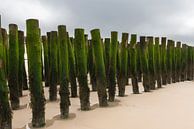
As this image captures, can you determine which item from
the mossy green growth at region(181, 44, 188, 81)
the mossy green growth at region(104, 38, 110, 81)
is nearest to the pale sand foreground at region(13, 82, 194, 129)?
the mossy green growth at region(104, 38, 110, 81)

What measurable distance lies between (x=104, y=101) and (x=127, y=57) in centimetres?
229

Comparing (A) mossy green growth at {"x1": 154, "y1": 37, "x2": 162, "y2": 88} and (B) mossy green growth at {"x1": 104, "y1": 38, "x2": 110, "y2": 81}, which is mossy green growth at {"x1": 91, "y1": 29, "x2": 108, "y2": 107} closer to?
(B) mossy green growth at {"x1": 104, "y1": 38, "x2": 110, "y2": 81}

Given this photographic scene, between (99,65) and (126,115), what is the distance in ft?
4.56

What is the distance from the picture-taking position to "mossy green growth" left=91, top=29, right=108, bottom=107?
9.09 meters

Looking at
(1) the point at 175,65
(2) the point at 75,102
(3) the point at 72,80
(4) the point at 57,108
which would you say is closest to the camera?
(4) the point at 57,108

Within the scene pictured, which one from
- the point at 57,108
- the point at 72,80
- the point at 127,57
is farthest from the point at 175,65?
the point at 57,108

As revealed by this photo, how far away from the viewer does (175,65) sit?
17.5 metres

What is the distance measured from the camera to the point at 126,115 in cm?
830

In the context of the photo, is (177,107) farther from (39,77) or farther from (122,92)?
(39,77)

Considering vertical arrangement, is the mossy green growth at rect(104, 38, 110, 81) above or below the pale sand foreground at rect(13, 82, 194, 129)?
above

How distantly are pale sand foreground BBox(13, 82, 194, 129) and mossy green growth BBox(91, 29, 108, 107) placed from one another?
0.82 ft

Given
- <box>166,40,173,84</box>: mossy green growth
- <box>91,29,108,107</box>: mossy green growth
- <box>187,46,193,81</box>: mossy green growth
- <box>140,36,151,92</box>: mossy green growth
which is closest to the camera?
<box>91,29,108,107</box>: mossy green growth

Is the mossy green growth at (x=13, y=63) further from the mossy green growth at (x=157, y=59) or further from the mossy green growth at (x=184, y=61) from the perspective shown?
the mossy green growth at (x=184, y=61)

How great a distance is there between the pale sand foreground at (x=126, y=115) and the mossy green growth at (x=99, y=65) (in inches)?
9.8
